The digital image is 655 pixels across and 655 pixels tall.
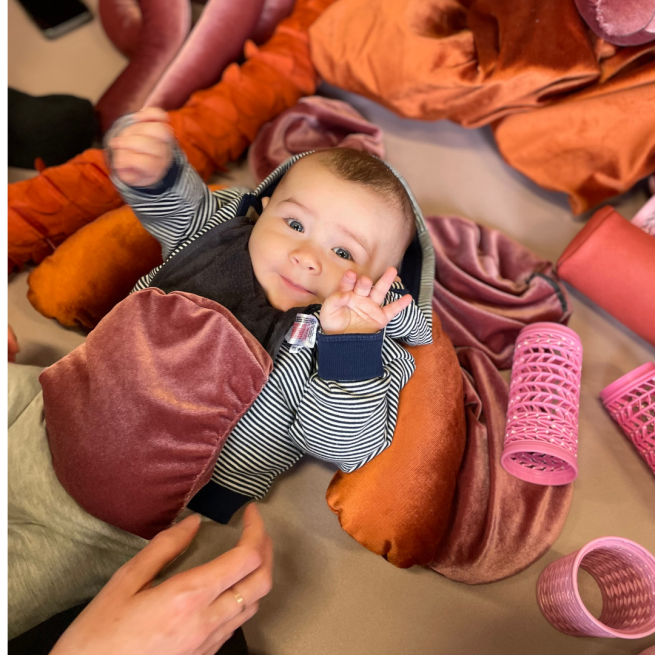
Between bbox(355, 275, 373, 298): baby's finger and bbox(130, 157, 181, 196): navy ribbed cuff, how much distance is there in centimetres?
36

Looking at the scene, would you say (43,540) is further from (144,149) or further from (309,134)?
(309,134)

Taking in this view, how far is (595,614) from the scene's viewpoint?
0.93 m

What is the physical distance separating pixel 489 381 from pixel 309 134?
70 cm

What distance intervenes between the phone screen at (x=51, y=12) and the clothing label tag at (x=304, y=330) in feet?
4.02

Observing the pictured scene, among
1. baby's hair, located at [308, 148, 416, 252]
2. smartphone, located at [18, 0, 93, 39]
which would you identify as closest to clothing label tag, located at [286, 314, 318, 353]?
baby's hair, located at [308, 148, 416, 252]

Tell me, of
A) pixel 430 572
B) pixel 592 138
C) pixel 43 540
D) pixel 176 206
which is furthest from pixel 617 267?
pixel 43 540

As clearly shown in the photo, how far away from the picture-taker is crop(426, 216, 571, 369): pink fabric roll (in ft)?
3.75

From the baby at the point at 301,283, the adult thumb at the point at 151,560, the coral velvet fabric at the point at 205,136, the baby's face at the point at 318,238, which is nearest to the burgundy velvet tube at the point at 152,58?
the coral velvet fabric at the point at 205,136

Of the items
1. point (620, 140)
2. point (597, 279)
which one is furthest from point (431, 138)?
point (597, 279)

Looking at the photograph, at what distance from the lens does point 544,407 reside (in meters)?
0.96

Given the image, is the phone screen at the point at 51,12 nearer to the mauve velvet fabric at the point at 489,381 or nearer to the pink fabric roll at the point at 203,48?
the pink fabric roll at the point at 203,48

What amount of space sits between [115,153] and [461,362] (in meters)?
0.74

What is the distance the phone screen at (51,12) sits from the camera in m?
1.48

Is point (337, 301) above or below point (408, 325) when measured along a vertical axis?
above
